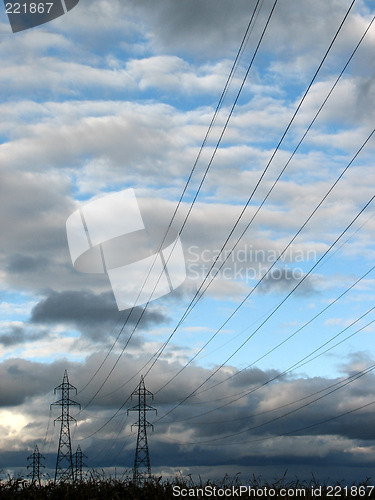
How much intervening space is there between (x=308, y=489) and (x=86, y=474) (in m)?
7.42

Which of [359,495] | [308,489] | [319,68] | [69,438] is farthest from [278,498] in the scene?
[69,438]

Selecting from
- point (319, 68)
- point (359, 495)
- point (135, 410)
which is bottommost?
point (359, 495)

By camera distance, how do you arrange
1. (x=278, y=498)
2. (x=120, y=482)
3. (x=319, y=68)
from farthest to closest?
(x=319, y=68)
(x=120, y=482)
(x=278, y=498)

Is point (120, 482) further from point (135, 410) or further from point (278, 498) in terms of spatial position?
point (135, 410)

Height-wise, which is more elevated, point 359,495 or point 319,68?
point 319,68

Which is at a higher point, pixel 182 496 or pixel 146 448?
pixel 146 448

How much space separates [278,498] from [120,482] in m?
5.32

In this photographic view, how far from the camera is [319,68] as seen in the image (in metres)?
24.0

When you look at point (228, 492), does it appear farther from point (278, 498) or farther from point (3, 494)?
point (3, 494)

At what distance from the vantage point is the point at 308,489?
18.6m

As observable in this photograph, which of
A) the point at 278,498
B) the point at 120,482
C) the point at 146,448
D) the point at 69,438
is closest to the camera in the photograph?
the point at 278,498

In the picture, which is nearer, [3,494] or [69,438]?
[3,494]

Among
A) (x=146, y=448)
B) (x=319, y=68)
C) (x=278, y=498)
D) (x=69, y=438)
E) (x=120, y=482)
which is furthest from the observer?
(x=69, y=438)

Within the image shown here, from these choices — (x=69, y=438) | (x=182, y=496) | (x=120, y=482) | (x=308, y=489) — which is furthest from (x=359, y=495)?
(x=69, y=438)
